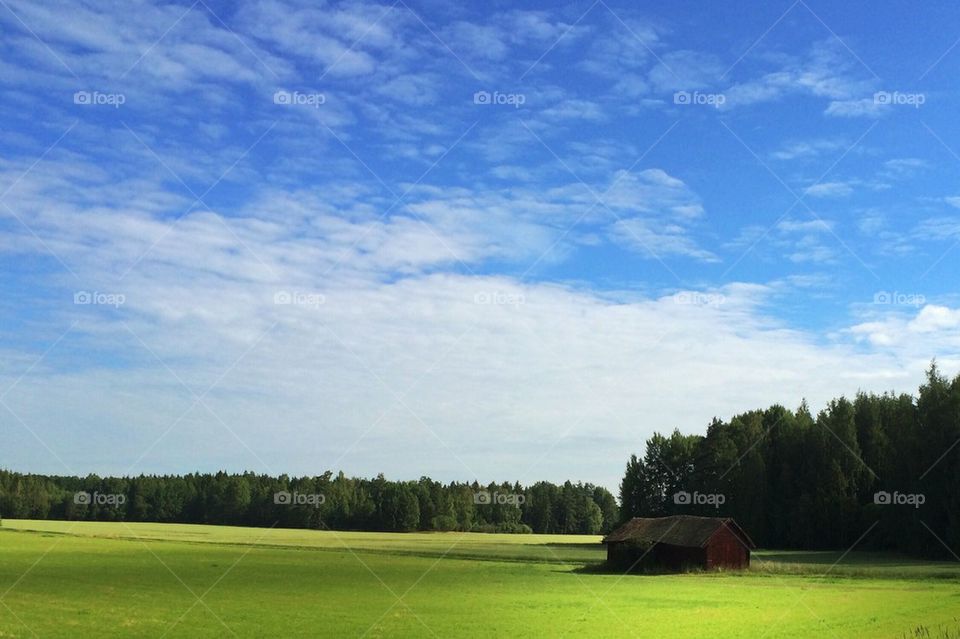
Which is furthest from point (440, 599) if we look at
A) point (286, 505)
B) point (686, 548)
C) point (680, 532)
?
point (286, 505)

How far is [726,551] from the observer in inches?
2571

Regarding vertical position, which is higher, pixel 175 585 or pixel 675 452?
pixel 675 452

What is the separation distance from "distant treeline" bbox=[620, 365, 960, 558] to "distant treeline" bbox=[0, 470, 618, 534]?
4270cm

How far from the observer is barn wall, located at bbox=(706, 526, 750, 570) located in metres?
64.4

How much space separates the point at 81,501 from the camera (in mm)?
177750

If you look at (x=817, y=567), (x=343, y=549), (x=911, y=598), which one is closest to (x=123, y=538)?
(x=343, y=549)

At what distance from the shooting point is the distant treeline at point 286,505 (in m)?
166

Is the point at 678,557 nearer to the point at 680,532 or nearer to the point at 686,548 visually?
the point at 686,548

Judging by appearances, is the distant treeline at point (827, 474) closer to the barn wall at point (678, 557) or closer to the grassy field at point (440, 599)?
the grassy field at point (440, 599)

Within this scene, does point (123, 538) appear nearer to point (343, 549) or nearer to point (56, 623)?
point (343, 549)

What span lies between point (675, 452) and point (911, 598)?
90593 mm

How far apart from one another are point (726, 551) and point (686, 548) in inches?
137

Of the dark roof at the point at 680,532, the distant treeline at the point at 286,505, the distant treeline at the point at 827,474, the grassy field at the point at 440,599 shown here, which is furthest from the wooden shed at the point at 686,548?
the distant treeline at the point at 286,505

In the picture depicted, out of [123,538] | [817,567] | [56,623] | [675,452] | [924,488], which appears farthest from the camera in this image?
[675,452]
